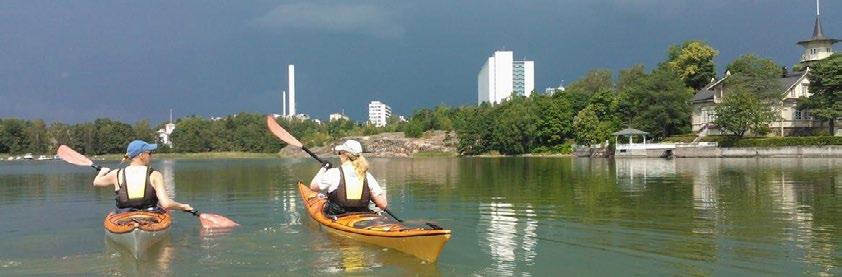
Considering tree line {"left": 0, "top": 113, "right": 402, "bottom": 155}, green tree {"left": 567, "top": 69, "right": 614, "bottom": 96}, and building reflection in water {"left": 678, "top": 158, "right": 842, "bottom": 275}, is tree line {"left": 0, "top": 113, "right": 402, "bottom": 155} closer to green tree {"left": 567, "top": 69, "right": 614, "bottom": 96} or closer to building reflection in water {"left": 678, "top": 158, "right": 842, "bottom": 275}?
green tree {"left": 567, "top": 69, "right": 614, "bottom": 96}

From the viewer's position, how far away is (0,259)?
37.2ft

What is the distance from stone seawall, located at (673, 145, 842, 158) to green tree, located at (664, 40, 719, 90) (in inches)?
1006

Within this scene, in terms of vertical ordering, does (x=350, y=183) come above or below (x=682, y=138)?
below

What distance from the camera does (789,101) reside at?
2660 inches

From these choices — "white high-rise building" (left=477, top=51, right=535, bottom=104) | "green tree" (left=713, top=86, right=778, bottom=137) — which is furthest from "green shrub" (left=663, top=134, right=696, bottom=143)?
"white high-rise building" (left=477, top=51, right=535, bottom=104)

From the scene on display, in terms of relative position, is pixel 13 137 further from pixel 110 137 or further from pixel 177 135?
pixel 177 135

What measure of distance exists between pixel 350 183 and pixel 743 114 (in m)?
58.2

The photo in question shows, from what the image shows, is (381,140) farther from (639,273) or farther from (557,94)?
(639,273)

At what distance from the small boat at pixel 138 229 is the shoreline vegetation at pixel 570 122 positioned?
55629 millimetres

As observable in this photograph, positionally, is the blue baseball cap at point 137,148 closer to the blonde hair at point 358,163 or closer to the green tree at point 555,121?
the blonde hair at point 358,163

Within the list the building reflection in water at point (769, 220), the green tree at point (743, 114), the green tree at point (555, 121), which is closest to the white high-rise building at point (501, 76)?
the green tree at point (555, 121)

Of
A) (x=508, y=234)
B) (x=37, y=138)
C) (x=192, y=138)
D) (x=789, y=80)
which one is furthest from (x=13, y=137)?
(x=508, y=234)

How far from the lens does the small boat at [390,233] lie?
9.82m

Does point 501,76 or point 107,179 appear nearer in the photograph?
point 107,179
